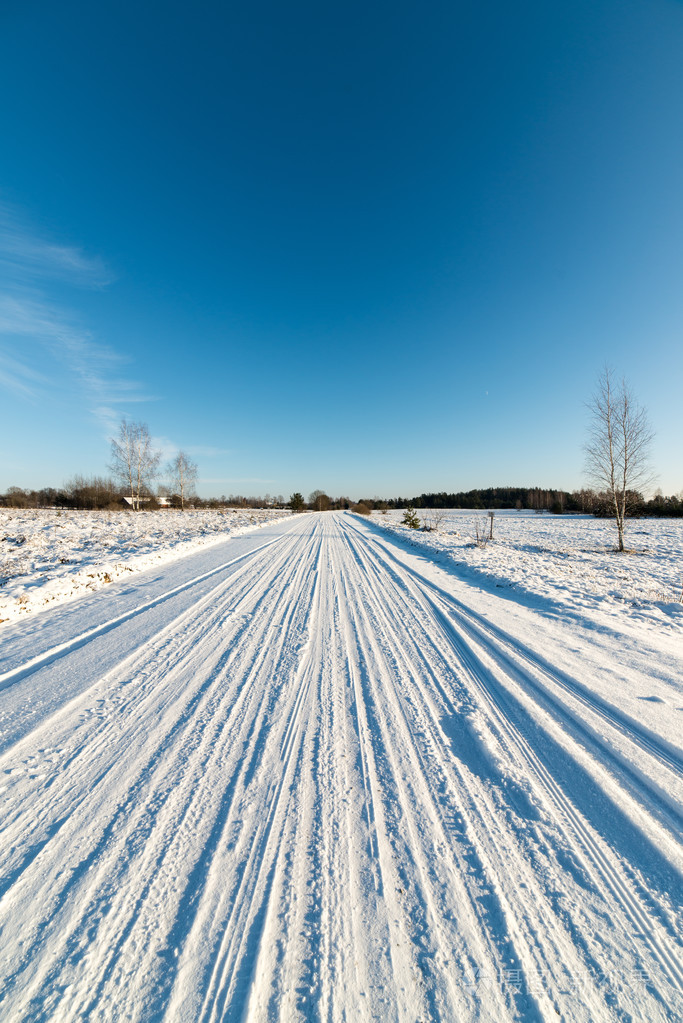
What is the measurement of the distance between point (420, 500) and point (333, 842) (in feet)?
311

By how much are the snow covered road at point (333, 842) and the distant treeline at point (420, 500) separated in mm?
18920

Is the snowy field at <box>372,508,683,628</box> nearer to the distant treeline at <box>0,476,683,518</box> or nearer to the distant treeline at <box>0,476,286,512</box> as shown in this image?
the distant treeline at <box>0,476,683,518</box>

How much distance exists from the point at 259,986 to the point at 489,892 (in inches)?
37.8

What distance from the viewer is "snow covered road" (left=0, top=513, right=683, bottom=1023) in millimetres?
1281

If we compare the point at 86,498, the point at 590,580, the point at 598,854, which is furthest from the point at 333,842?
the point at 86,498

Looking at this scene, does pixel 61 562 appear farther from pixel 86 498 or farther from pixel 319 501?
pixel 319 501

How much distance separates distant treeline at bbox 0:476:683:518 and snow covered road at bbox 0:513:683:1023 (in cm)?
1892

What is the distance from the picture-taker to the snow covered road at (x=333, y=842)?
128cm

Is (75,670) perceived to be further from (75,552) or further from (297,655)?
(75,552)

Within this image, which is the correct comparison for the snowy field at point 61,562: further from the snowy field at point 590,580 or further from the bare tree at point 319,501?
the bare tree at point 319,501

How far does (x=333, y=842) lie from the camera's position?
1808 millimetres

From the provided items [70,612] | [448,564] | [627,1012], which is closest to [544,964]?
[627,1012]

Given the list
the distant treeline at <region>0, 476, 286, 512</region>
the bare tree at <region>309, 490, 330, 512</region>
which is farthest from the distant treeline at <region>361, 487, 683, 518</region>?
the distant treeline at <region>0, 476, 286, 512</region>

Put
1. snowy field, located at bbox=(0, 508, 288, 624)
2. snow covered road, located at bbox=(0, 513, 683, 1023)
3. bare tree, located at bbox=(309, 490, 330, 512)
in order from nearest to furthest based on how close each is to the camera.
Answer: snow covered road, located at bbox=(0, 513, 683, 1023) → snowy field, located at bbox=(0, 508, 288, 624) → bare tree, located at bbox=(309, 490, 330, 512)
